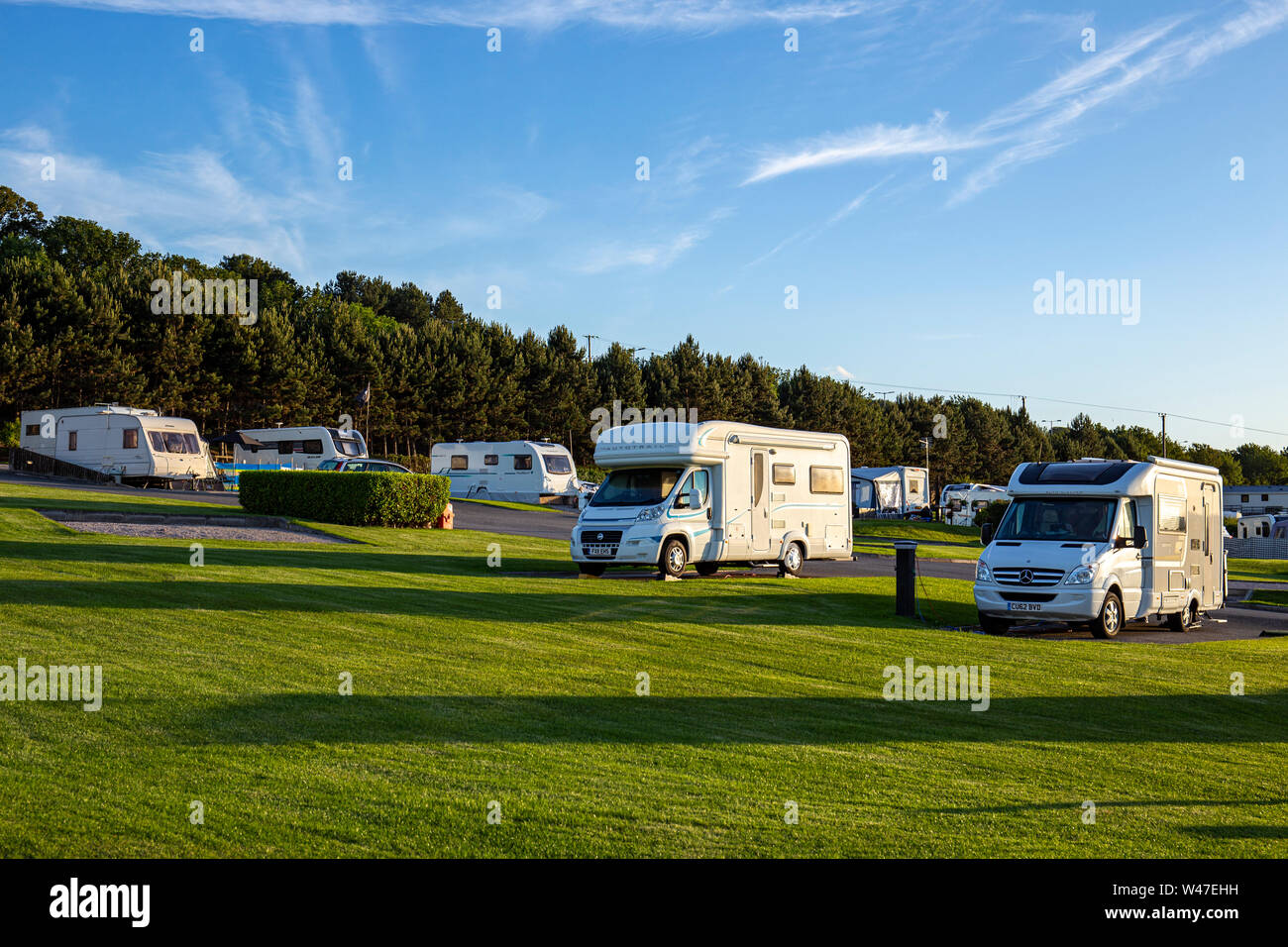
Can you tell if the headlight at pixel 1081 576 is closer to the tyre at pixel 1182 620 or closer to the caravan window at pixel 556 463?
the tyre at pixel 1182 620

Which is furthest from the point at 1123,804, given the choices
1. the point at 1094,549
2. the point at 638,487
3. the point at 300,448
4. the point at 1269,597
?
the point at 300,448

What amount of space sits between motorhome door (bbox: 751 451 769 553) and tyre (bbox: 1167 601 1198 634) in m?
6.99

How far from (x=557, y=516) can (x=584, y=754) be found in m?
28.5

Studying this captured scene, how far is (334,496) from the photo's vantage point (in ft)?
84.8

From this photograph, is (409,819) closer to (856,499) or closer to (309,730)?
(309,730)

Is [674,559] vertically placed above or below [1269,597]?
above

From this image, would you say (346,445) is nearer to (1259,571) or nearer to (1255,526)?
(1259,571)

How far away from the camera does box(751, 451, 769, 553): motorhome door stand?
20.5 metres

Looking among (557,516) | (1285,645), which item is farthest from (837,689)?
(557,516)

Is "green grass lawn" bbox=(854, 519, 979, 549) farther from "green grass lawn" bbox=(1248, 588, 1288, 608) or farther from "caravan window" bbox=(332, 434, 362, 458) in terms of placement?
"caravan window" bbox=(332, 434, 362, 458)

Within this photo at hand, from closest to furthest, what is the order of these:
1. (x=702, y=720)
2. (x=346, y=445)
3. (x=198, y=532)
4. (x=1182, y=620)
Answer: (x=702, y=720), (x=1182, y=620), (x=198, y=532), (x=346, y=445)

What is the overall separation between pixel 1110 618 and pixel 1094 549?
1.03 metres

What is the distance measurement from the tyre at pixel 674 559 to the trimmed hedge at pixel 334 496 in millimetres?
9543

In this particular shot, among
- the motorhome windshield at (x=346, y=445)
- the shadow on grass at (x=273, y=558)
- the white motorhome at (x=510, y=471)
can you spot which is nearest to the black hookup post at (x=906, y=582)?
the shadow on grass at (x=273, y=558)
